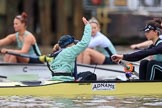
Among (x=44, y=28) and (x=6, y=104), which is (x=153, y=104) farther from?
(x=44, y=28)

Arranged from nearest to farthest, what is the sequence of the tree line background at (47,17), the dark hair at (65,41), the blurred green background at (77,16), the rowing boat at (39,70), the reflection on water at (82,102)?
the reflection on water at (82,102) < the dark hair at (65,41) < the rowing boat at (39,70) < the blurred green background at (77,16) < the tree line background at (47,17)

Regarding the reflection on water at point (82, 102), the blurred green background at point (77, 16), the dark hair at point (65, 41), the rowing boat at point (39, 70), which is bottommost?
the reflection on water at point (82, 102)

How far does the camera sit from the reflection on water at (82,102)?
10.3 metres

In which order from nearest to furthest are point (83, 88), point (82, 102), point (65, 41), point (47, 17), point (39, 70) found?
point (82, 102)
point (83, 88)
point (65, 41)
point (39, 70)
point (47, 17)

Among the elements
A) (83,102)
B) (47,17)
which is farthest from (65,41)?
(47,17)

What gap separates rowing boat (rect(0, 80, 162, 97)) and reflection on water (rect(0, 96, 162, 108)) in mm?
76

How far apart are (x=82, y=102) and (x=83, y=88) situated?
1.11 ft

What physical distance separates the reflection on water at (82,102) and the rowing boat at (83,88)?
8cm

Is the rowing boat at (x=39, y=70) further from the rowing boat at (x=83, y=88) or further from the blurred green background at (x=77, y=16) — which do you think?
the blurred green background at (x=77, y=16)

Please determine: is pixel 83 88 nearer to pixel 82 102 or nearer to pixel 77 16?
pixel 82 102

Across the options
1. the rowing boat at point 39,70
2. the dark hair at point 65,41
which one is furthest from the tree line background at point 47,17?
the dark hair at point 65,41

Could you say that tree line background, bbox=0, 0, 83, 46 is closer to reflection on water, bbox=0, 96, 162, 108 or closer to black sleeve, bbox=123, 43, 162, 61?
black sleeve, bbox=123, 43, 162, 61

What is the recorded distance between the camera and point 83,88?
1084cm

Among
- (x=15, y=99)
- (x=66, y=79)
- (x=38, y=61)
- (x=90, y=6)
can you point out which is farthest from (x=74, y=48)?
(x=90, y=6)
